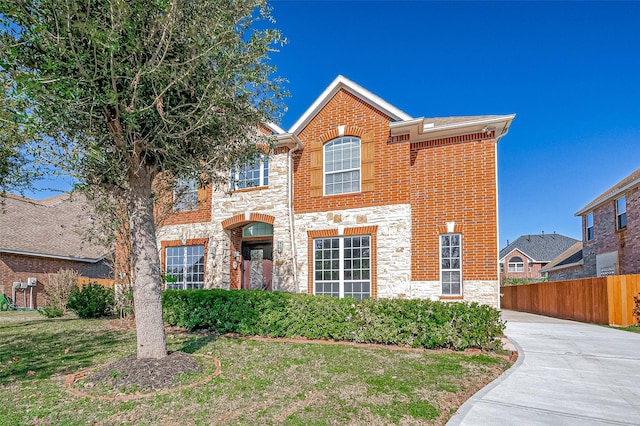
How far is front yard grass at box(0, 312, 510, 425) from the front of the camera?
4.34 metres

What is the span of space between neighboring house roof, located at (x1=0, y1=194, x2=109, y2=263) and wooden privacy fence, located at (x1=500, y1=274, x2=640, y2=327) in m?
20.9

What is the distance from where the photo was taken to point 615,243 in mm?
18562

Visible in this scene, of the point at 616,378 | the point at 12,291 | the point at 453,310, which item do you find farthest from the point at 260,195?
the point at 12,291

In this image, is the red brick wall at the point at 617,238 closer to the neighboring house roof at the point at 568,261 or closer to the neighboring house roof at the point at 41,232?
the neighboring house roof at the point at 568,261

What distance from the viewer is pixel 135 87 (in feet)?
16.5

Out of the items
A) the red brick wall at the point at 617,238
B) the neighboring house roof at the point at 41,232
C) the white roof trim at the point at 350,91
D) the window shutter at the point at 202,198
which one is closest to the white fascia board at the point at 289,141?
the white roof trim at the point at 350,91

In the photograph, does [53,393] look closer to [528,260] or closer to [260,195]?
[260,195]

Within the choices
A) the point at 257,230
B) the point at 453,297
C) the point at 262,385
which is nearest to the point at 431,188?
the point at 453,297

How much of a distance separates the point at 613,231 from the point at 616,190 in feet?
6.64

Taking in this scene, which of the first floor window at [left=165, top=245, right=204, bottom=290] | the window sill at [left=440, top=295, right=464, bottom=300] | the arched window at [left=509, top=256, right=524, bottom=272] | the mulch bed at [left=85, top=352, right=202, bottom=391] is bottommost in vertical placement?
the arched window at [left=509, top=256, right=524, bottom=272]

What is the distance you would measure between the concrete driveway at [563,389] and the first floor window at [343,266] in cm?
466

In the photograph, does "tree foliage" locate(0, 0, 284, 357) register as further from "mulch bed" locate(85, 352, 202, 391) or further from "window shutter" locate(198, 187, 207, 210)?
"window shutter" locate(198, 187, 207, 210)

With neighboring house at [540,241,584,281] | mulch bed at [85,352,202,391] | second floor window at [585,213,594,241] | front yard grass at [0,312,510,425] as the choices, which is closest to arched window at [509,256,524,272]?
Result: neighboring house at [540,241,584,281]

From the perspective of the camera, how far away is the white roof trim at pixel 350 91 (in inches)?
489
